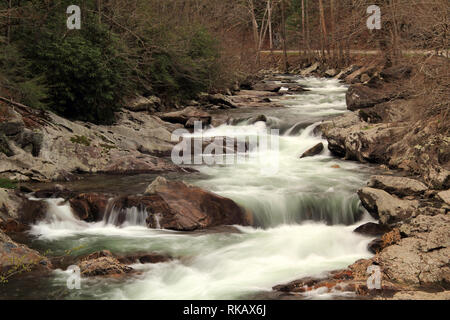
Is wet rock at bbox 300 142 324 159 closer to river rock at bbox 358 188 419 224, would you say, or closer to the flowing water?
the flowing water

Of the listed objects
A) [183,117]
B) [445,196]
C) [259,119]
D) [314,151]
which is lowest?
[445,196]

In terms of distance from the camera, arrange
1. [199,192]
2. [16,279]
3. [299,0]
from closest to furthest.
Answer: [16,279]
[199,192]
[299,0]

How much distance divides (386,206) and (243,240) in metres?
2.70

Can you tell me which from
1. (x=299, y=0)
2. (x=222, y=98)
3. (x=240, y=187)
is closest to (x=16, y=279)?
(x=240, y=187)

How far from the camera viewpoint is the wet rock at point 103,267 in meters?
7.32

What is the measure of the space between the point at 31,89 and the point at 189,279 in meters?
9.10

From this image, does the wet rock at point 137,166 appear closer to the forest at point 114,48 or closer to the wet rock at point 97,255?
the forest at point 114,48

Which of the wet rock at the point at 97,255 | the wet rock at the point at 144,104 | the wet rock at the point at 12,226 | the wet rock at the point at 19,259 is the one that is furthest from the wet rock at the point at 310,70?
the wet rock at the point at 19,259

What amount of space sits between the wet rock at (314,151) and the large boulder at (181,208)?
5.84m

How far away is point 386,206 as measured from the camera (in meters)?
9.22

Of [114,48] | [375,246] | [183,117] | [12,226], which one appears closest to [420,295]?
[375,246]

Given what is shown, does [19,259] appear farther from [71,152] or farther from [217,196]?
[71,152]
